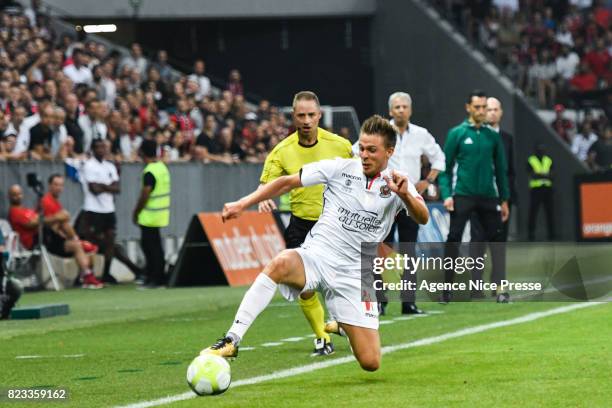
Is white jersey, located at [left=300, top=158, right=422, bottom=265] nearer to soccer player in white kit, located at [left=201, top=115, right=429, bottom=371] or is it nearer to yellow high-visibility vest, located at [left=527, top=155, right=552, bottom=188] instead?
soccer player in white kit, located at [left=201, top=115, right=429, bottom=371]

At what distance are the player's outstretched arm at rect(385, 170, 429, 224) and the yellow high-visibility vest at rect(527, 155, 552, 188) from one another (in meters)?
26.0

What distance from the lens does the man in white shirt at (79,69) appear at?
2784 centimetres

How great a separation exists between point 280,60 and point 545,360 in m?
30.6

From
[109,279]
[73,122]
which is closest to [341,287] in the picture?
[73,122]

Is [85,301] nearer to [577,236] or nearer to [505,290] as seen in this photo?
[505,290]

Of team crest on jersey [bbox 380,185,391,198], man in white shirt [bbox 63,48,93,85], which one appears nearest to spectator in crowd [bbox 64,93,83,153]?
man in white shirt [bbox 63,48,93,85]

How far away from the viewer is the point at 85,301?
20312 mm

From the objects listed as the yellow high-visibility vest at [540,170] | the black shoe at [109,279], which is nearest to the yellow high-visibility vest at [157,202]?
the black shoe at [109,279]

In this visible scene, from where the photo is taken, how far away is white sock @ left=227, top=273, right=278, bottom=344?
962cm

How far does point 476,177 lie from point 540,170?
1872 centimetres

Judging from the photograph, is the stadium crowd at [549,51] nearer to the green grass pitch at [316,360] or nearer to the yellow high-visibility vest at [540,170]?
the yellow high-visibility vest at [540,170]

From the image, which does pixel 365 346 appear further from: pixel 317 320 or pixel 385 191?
pixel 317 320

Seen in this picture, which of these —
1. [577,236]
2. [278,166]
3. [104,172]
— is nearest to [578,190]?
[577,236]

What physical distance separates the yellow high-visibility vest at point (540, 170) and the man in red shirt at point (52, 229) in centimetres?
1494
